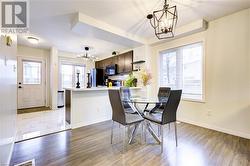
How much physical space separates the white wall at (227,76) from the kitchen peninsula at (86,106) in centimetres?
251

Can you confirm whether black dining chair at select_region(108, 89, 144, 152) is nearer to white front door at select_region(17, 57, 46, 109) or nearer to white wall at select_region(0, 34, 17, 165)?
white wall at select_region(0, 34, 17, 165)

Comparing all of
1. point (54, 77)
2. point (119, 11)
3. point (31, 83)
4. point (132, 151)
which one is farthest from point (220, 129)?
point (31, 83)

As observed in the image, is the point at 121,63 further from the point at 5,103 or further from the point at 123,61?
the point at 5,103

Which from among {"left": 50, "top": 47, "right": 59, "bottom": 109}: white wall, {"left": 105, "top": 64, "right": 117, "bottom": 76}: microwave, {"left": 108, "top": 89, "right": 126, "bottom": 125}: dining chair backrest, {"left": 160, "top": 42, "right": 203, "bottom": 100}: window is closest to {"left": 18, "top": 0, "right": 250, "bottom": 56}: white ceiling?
{"left": 160, "top": 42, "right": 203, "bottom": 100}: window

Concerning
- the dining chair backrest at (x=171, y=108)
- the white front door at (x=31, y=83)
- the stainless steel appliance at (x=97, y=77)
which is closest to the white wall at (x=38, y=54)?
the white front door at (x=31, y=83)

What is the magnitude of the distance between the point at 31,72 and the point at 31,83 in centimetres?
47

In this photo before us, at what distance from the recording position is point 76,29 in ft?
10.3

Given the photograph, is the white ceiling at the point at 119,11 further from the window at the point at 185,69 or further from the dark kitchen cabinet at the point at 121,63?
the dark kitchen cabinet at the point at 121,63

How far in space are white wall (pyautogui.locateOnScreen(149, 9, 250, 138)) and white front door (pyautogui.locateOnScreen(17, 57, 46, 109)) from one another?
5982 millimetres

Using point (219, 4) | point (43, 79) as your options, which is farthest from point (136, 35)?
point (43, 79)

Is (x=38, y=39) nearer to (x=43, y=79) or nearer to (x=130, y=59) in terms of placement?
(x=43, y=79)

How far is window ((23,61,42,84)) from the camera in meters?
5.46

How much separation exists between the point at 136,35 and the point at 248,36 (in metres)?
2.59

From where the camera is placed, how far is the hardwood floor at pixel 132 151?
1.83 meters
